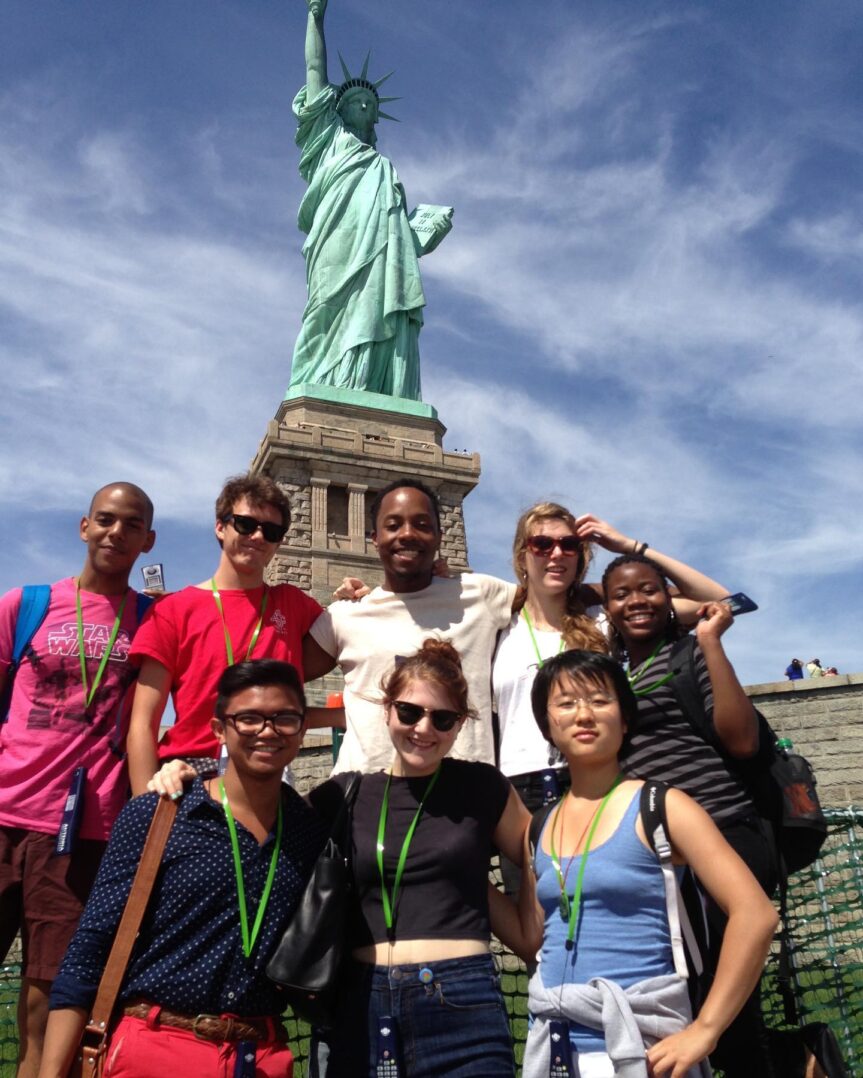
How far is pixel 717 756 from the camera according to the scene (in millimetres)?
3211

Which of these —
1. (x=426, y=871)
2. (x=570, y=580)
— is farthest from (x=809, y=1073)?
(x=570, y=580)

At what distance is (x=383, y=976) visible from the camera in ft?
9.02

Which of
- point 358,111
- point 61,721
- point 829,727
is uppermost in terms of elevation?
point 358,111

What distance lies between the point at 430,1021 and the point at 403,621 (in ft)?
5.37

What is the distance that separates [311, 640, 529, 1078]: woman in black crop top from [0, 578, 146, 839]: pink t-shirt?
1009 mm

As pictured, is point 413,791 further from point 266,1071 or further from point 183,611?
point 183,611

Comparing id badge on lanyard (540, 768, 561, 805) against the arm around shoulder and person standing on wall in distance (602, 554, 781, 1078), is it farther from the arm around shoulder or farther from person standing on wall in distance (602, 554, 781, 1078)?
the arm around shoulder

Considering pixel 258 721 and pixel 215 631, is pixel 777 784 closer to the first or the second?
pixel 258 721

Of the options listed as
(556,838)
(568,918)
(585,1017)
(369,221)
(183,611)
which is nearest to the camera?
(585,1017)

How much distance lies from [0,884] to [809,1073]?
2769 millimetres

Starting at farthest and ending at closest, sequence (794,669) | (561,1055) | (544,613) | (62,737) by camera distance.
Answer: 1. (794,669)
2. (544,613)
3. (62,737)
4. (561,1055)

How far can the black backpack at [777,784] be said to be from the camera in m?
3.14


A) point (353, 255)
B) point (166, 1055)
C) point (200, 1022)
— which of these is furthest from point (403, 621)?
point (353, 255)

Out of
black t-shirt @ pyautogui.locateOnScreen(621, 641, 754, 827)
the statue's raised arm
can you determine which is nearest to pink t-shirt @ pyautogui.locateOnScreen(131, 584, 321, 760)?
black t-shirt @ pyautogui.locateOnScreen(621, 641, 754, 827)
